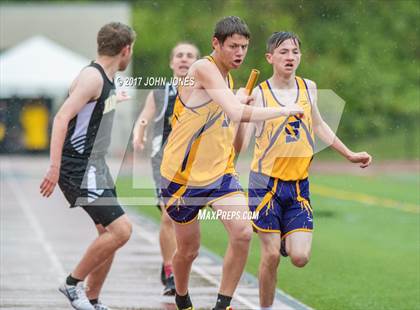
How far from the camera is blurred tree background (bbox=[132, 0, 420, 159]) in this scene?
46.4 m

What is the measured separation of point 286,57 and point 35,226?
10585 millimetres

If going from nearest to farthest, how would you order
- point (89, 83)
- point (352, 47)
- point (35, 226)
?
1. point (89, 83)
2. point (35, 226)
3. point (352, 47)

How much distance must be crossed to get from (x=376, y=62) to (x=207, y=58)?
4105cm

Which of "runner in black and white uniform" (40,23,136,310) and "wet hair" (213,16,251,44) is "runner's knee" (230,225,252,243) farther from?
"wet hair" (213,16,251,44)

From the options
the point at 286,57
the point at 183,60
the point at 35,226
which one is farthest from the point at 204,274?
the point at 35,226

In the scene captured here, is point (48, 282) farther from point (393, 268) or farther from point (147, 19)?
point (147, 19)

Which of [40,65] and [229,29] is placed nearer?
[229,29]

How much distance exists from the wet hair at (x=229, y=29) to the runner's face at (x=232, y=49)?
3 centimetres

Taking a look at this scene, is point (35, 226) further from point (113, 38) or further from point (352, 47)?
point (352, 47)

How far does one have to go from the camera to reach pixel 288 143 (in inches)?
340

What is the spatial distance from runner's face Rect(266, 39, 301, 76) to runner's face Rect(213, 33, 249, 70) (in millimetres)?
489

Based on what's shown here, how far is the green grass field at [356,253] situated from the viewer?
1109 centimetres

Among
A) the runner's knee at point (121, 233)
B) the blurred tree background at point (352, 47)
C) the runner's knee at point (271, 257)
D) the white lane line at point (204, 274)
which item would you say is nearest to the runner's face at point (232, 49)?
the runner's knee at point (271, 257)

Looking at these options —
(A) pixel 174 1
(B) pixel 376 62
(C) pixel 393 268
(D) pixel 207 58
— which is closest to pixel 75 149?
(D) pixel 207 58
